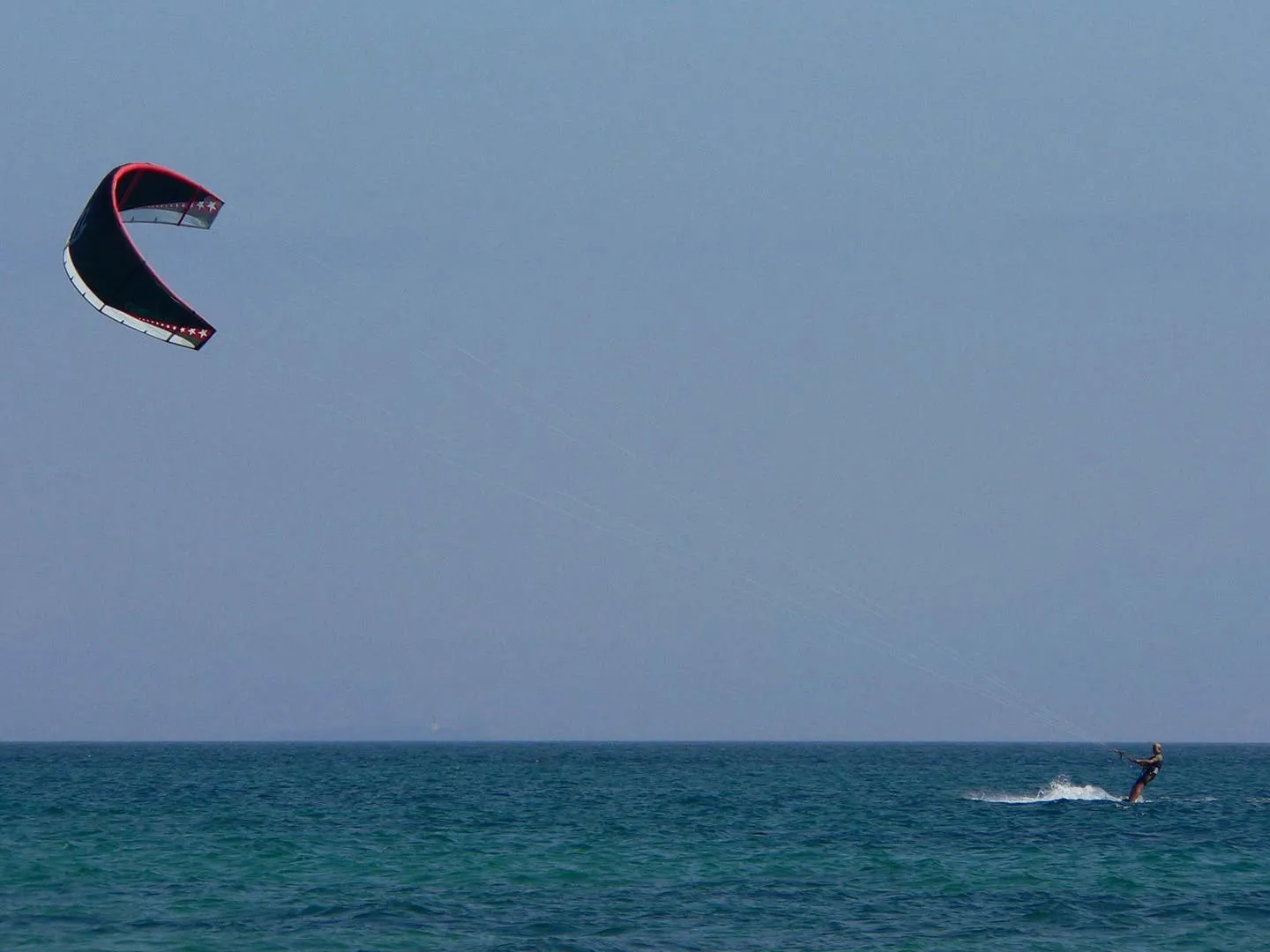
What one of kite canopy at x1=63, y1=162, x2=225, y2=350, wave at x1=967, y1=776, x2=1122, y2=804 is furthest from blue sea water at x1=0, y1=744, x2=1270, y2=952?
kite canopy at x1=63, y1=162, x2=225, y2=350

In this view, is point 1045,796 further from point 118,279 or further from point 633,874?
point 118,279

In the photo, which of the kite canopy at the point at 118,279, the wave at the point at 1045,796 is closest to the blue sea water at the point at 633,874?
the wave at the point at 1045,796

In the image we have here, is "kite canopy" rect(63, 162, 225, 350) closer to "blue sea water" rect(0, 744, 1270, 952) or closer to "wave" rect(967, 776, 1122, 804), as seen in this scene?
"blue sea water" rect(0, 744, 1270, 952)

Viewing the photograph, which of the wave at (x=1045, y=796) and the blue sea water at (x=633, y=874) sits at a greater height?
the wave at (x=1045, y=796)

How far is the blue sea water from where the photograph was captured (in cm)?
2589

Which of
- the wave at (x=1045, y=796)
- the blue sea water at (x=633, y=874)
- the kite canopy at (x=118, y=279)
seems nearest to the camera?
the blue sea water at (x=633, y=874)

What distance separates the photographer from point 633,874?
3300cm

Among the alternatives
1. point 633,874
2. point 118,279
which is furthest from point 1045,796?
point 118,279

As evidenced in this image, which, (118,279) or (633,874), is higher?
(118,279)

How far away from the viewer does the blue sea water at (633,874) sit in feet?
84.9

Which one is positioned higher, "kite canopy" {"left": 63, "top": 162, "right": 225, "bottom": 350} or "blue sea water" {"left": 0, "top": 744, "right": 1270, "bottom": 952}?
"kite canopy" {"left": 63, "top": 162, "right": 225, "bottom": 350}

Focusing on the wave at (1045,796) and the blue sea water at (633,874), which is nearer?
the blue sea water at (633,874)

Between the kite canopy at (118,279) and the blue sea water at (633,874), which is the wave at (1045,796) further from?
the kite canopy at (118,279)

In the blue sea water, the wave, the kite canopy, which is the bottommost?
the blue sea water
